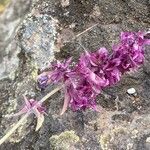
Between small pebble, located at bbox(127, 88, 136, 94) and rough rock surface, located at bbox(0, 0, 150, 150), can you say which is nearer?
rough rock surface, located at bbox(0, 0, 150, 150)

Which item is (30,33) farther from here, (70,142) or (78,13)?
(70,142)

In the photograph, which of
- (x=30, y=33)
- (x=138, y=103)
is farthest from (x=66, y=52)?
(x=138, y=103)

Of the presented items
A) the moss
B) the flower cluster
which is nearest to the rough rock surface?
the moss

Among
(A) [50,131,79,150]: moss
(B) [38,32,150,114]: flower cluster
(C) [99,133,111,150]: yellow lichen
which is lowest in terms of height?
(C) [99,133,111,150]: yellow lichen

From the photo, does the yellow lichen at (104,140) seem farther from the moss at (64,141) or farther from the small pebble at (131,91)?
the small pebble at (131,91)

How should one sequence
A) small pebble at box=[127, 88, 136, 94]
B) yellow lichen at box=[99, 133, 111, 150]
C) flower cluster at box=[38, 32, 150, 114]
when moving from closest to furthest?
flower cluster at box=[38, 32, 150, 114] < yellow lichen at box=[99, 133, 111, 150] < small pebble at box=[127, 88, 136, 94]

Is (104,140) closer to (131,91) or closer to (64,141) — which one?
(64,141)

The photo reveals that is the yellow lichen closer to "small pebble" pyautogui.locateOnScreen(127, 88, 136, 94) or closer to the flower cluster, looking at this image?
"small pebble" pyautogui.locateOnScreen(127, 88, 136, 94)
